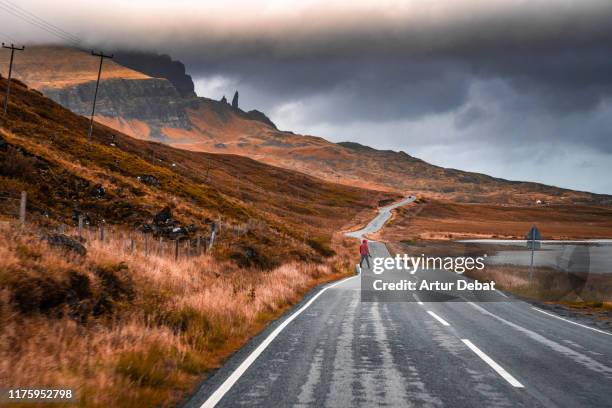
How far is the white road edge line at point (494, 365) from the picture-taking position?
6164mm

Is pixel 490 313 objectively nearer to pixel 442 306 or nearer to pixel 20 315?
pixel 442 306

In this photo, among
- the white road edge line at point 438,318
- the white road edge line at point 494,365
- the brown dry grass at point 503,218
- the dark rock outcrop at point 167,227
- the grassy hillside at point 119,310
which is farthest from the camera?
the brown dry grass at point 503,218

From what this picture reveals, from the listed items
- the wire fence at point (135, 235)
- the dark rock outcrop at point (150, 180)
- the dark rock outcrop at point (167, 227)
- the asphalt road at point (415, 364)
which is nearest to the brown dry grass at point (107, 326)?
the asphalt road at point (415, 364)

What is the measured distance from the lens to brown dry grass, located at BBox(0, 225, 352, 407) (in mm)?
5309

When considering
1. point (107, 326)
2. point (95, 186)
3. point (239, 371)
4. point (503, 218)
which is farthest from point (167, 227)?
point (503, 218)

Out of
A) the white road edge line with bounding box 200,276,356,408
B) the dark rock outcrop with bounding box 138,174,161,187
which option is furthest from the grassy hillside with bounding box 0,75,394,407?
the dark rock outcrop with bounding box 138,174,161,187

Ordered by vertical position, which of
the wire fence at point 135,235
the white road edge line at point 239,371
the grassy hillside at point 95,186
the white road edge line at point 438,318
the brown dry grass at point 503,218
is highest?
the brown dry grass at point 503,218

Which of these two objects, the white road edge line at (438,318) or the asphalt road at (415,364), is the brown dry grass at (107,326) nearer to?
the asphalt road at (415,364)

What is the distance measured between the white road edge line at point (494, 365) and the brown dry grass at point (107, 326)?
4077 mm

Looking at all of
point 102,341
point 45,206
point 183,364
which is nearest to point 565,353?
point 183,364

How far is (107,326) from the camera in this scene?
780cm

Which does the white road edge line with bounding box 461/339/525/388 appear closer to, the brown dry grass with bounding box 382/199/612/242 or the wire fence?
the wire fence

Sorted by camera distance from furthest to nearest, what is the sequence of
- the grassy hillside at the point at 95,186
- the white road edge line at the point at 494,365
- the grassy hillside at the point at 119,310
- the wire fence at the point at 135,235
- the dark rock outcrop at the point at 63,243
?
the grassy hillside at the point at 95,186, the wire fence at the point at 135,235, the dark rock outcrop at the point at 63,243, the white road edge line at the point at 494,365, the grassy hillside at the point at 119,310

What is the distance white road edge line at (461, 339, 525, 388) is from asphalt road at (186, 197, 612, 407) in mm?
17
